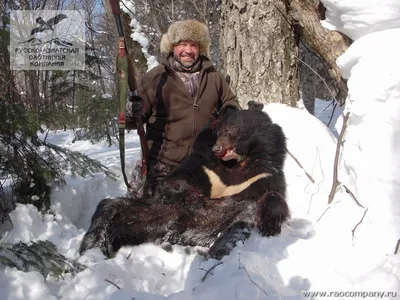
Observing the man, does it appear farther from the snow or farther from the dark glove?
the snow

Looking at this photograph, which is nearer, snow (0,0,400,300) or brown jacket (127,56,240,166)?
snow (0,0,400,300)

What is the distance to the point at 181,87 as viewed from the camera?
3.85 meters

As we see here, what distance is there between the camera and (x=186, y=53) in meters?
3.88

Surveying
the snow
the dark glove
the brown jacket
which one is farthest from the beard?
the snow

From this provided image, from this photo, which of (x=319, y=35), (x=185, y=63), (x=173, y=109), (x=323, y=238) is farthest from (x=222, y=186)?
(x=319, y=35)

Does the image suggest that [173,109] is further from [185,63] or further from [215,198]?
[215,198]

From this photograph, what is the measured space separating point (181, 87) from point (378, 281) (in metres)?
2.58

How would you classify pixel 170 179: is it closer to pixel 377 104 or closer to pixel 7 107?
pixel 7 107

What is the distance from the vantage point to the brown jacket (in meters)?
3.84

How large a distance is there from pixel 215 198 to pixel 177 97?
1148 mm

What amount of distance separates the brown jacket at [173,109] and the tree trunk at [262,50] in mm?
369

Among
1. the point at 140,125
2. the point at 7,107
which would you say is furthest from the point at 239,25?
the point at 7,107

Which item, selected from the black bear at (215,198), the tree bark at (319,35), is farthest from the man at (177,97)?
the tree bark at (319,35)

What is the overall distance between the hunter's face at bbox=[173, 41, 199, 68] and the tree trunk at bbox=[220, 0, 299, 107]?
22.6 inches
